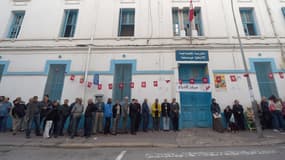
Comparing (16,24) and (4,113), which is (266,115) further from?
(16,24)

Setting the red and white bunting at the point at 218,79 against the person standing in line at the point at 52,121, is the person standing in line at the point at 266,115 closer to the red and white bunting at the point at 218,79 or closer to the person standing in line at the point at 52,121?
the red and white bunting at the point at 218,79

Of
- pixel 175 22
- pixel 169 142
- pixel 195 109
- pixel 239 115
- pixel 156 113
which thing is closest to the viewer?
pixel 169 142

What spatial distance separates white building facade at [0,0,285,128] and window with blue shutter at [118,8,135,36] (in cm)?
7

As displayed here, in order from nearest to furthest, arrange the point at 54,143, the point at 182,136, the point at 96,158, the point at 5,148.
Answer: the point at 96,158 < the point at 5,148 < the point at 54,143 < the point at 182,136

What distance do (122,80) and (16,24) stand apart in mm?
9680

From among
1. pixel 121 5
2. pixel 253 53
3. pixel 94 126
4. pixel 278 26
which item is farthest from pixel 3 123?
pixel 278 26

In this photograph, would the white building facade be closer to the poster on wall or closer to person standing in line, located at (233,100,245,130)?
the poster on wall

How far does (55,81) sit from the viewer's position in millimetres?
9359

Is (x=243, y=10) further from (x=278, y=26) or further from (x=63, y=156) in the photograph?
(x=63, y=156)

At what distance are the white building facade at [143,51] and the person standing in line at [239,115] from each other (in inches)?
29.6

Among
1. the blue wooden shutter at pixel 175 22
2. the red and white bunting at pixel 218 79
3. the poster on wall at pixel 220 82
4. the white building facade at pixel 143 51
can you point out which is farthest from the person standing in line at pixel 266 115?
the blue wooden shutter at pixel 175 22

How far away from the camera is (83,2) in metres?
10.9

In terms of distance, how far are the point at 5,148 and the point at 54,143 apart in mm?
1689

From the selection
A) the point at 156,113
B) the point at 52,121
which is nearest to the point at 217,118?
the point at 156,113
